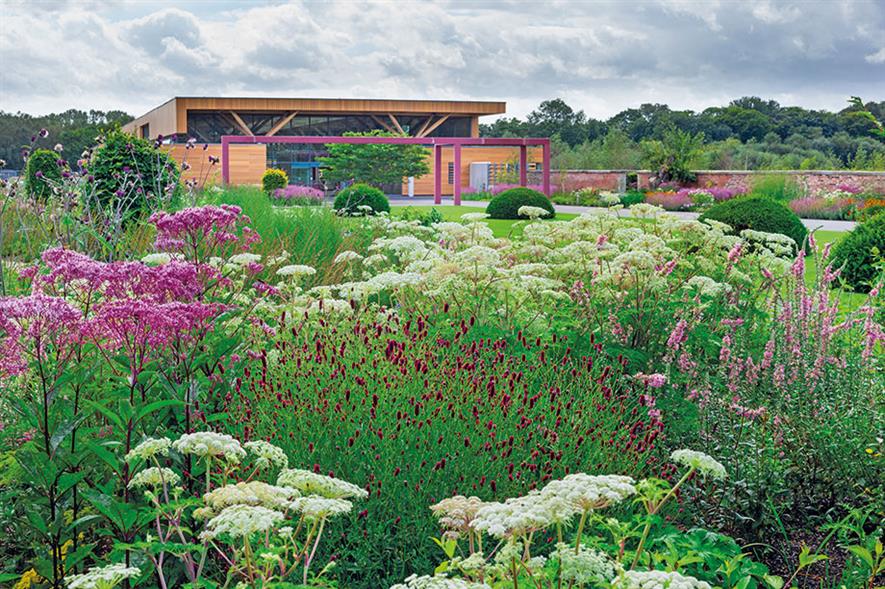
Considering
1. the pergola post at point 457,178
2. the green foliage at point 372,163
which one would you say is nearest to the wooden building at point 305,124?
the green foliage at point 372,163

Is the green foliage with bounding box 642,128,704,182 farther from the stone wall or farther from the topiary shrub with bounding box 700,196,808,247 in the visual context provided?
the topiary shrub with bounding box 700,196,808,247

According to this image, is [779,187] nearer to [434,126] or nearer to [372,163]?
[372,163]

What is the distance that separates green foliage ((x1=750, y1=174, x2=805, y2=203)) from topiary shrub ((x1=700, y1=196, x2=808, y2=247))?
12.0m

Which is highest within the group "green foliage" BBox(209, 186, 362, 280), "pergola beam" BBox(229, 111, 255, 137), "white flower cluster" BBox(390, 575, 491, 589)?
"pergola beam" BBox(229, 111, 255, 137)

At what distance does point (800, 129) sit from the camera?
48.8m

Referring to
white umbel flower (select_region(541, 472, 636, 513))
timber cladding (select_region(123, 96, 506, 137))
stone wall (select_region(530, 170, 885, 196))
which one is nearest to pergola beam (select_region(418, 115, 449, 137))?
timber cladding (select_region(123, 96, 506, 137))

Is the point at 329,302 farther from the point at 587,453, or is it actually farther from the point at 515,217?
the point at 515,217

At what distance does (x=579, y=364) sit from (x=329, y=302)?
1.40m

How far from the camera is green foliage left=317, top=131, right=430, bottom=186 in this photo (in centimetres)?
3978

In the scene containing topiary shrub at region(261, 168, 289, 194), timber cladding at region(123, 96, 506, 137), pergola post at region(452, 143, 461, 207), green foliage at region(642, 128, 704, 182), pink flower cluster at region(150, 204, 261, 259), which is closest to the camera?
pink flower cluster at region(150, 204, 261, 259)

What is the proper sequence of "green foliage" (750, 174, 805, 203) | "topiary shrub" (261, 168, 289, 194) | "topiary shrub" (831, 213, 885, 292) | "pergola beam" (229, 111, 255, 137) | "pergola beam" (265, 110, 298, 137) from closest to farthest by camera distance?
"topiary shrub" (831, 213, 885, 292) → "green foliage" (750, 174, 805, 203) → "topiary shrub" (261, 168, 289, 194) → "pergola beam" (229, 111, 255, 137) → "pergola beam" (265, 110, 298, 137)

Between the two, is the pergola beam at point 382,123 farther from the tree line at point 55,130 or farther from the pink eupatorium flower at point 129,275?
the pink eupatorium flower at point 129,275

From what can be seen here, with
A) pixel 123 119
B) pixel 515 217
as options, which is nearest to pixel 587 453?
pixel 515 217

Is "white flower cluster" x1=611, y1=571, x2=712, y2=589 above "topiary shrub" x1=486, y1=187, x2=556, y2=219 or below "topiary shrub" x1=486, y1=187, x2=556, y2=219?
below
